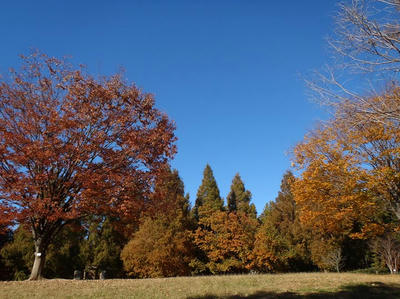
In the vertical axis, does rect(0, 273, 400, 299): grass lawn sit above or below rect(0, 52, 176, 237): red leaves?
below

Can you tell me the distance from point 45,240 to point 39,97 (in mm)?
6283

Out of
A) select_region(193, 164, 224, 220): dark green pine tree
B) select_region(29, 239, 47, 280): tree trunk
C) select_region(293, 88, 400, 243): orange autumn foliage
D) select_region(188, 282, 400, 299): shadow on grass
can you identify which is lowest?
select_region(188, 282, 400, 299): shadow on grass

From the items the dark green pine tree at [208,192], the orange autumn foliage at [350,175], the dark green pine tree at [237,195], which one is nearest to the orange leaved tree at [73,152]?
the orange autumn foliage at [350,175]

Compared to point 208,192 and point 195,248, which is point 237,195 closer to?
point 208,192

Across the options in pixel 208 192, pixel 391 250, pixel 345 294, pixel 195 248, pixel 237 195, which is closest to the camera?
pixel 345 294

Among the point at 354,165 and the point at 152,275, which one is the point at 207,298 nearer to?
the point at 354,165

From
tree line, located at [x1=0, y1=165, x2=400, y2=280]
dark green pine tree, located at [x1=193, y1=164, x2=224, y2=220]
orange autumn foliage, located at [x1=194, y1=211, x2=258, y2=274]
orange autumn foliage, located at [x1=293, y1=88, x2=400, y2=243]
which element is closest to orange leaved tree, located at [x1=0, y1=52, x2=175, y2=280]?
orange autumn foliage, located at [x1=293, y1=88, x2=400, y2=243]

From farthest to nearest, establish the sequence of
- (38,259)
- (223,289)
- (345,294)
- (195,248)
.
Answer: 1. (195,248)
2. (38,259)
3. (223,289)
4. (345,294)

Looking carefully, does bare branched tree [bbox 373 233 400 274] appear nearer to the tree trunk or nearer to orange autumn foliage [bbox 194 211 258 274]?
orange autumn foliage [bbox 194 211 258 274]

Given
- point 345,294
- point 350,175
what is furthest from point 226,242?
point 345,294

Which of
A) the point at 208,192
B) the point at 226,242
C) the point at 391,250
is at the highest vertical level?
the point at 208,192

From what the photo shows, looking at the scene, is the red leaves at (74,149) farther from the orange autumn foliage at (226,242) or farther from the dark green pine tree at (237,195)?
the dark green pine tree at (237,195)

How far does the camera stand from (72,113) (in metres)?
12.8

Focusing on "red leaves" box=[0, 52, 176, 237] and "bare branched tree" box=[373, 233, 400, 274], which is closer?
"red leaves" box=[0, 52, 176, 237]
